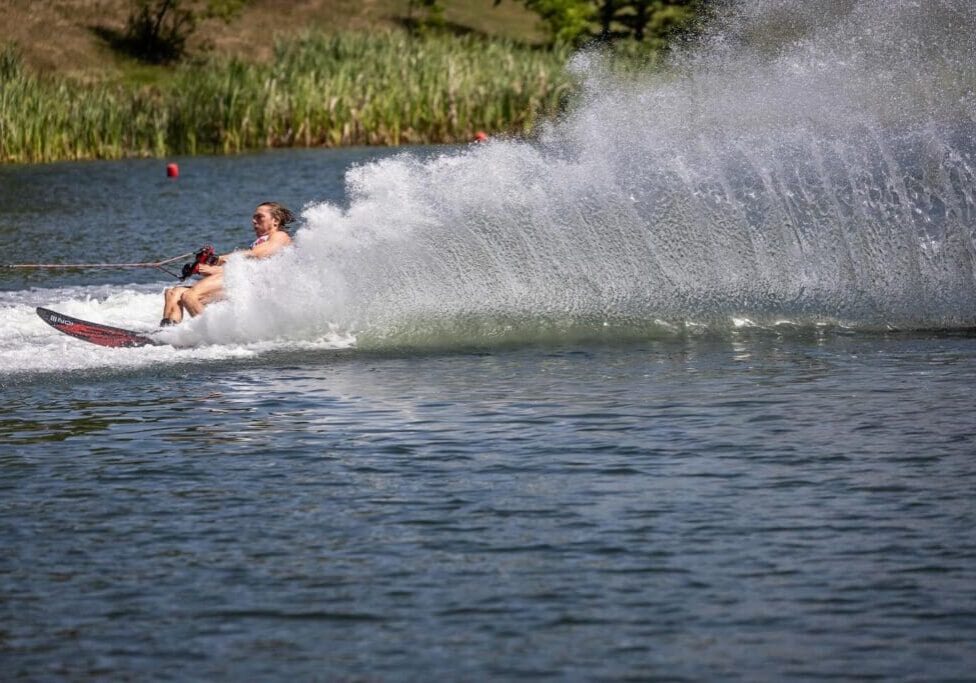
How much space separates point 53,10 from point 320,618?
7552 cm

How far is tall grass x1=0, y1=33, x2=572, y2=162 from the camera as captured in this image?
43.2 metres

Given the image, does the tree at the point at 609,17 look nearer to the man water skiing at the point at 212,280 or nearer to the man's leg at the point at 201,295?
the man water skiing at the point at 212,280

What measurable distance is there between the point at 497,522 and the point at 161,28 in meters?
73.3

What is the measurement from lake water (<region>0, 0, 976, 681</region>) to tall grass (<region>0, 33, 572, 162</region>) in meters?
20.8

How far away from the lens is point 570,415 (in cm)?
1173

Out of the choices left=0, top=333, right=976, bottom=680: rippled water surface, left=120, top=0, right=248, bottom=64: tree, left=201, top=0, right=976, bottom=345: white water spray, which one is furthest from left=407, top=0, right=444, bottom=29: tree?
left=0, top=333, right=976, bottom=680: rippled water surface

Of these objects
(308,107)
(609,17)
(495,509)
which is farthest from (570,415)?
(609,17)

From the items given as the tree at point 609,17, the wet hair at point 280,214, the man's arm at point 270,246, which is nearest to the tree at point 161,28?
the tree at point 609,17

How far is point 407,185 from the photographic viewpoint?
1602 centimetres

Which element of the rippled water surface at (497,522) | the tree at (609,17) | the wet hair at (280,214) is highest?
the tree at (609,17)

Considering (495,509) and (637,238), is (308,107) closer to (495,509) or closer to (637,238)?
(637,238)

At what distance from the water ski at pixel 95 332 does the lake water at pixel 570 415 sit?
0.67 ft

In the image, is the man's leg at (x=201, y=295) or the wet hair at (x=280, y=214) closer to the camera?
the man's leg at (x=201, y=295)

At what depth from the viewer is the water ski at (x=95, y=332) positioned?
14.8 metres
